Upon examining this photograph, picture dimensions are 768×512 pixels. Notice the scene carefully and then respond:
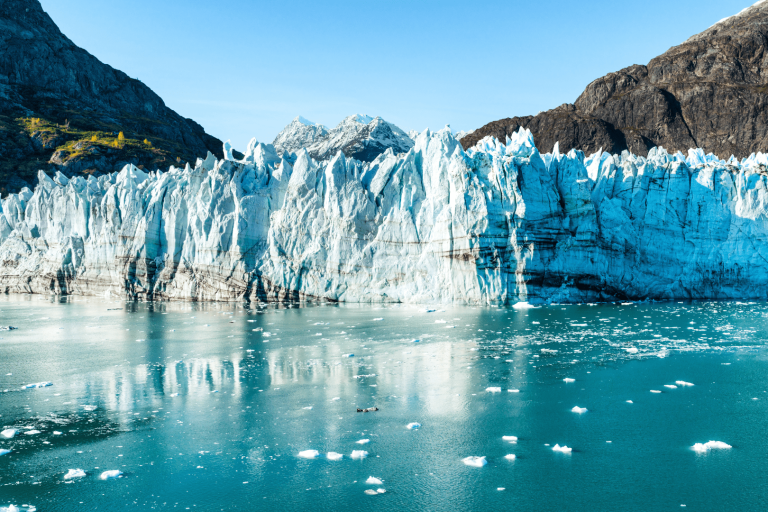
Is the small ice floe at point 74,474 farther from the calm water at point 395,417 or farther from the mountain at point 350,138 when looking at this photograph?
the mountain at point 350,138

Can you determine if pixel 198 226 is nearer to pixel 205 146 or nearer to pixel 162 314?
pixel 162 314

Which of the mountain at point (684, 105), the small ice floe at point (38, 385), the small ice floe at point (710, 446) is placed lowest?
the small ice floe at point (710, 446)

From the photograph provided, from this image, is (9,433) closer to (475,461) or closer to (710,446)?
(475,461)

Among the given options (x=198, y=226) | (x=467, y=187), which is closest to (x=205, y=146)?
(x=198, y=226)

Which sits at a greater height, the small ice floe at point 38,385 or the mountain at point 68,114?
the mountain at point 68,114

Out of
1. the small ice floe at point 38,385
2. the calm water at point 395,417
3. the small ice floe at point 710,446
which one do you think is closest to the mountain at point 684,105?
the calm water at point 395,417

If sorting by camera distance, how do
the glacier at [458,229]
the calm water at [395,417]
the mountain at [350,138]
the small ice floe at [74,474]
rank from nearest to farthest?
1. the calm water at [395,417]
2. the small ice floe at [74,474]
3. the glacier at [458,229]
4. the mountain at [350,138]

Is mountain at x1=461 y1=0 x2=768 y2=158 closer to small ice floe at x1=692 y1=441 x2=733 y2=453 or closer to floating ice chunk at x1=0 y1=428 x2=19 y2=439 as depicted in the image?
small ice floe at x1=692 y1=441 x2=733 y2=453
